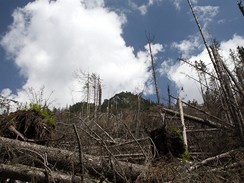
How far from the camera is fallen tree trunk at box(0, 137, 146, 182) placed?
4398 millimetres

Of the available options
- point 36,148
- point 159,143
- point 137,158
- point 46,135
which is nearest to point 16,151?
point 36,148

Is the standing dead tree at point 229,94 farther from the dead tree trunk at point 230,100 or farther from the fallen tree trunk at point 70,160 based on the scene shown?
the fallen tree trunk at point 70,160

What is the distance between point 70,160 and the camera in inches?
176

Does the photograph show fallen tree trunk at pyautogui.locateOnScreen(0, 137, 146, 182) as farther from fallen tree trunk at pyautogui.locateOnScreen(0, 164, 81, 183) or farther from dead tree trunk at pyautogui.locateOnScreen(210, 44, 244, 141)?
dead tree trunk at pyautogui.locateOnScreen(210, 44, 244, 141)

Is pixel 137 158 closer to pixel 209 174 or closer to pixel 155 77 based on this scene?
pixel 209 174

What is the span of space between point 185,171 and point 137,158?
4.05ft

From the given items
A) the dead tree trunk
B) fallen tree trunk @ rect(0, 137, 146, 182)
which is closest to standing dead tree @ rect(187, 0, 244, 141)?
the dead tree trunk

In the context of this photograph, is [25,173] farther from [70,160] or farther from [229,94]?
[229,94]

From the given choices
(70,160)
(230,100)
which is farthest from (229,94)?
(70,160)

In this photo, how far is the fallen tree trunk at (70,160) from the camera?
4.40m

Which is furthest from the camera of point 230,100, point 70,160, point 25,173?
point 230,100

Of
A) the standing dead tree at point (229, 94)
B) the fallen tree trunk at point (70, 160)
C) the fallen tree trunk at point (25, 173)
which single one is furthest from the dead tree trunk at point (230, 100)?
the fallen tree trunk at point (25, 173)

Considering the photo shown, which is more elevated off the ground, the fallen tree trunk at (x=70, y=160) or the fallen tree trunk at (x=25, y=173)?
the fallen tree trunk at (x=70, y=160)

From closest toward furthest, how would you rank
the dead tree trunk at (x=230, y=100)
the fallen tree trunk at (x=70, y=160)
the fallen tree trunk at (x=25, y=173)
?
the fallen tree trunk at (x=25, y=173)
the fallen tree trunk at (x=70, y=160)
the dead tree trunk at (x=230, y=100)
